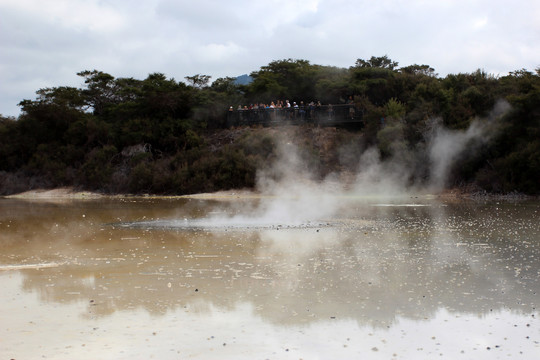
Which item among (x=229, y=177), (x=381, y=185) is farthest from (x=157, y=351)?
(x=229, y=177)

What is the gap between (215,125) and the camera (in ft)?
140

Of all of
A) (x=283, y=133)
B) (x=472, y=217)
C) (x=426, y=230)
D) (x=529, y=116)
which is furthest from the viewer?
(x=283, y=133)

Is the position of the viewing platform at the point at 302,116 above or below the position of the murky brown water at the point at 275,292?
above

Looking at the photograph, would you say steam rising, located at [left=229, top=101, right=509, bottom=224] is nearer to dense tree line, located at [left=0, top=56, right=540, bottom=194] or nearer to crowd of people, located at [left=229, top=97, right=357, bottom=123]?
dense tree line, located at [left=0, top=56, right=540, bottom=194]

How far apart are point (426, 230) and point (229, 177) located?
20.3 m

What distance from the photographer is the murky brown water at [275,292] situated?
684 cm

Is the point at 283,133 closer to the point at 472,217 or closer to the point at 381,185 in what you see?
the point at 381,185

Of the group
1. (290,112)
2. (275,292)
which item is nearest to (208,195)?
(290,112)

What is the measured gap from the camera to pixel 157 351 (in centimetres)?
666

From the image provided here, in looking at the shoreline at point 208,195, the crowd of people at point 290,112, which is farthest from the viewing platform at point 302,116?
the shoreline at point 208,195

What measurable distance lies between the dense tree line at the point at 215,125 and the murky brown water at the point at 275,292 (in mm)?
14076

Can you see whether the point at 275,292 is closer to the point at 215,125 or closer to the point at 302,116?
the point at 302,116

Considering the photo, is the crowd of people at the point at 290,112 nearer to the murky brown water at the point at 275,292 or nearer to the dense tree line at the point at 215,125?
the dense tree line at the point at 215,125

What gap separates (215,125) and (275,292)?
34.3 meters
